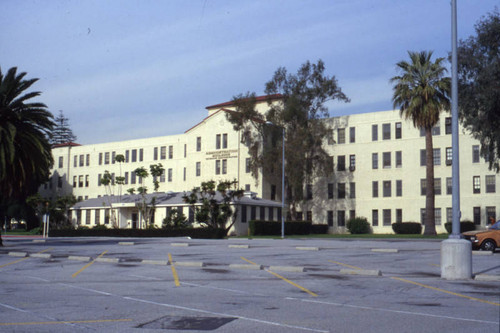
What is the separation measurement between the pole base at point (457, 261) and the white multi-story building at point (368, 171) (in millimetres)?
47775

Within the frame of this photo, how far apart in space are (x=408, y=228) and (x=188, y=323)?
5901 centimetres

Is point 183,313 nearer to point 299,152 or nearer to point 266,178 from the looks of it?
point 299,152

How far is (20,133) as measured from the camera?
32.4 m

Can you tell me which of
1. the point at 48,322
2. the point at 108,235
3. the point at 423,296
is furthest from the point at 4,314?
the point at 108,235

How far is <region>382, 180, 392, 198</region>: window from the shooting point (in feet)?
227

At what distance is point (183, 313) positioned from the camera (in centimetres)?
991

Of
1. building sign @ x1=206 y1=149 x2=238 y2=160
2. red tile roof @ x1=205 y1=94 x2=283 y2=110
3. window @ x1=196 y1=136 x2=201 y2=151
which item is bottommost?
building sign @ x1=206 y1=149 x2=238 y2=160

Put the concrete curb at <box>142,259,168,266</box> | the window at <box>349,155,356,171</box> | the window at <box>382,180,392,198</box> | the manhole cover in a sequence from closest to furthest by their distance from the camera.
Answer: the manhole cover
the concrete curb at <box>142,259,168,266</box>
the window at <box>382,180,392,198</box>
the window at <box>349,155,356,171</box>

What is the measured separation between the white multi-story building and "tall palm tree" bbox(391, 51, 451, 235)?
41.2 ft

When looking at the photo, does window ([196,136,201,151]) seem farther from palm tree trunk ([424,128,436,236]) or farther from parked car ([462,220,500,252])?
parked car ([462,220,500,252])

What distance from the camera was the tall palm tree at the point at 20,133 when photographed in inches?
1262

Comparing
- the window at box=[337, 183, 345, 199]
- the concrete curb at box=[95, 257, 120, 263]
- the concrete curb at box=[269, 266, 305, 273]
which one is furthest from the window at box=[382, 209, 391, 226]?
the concrete curb at box=[269, 266, 305, 273]

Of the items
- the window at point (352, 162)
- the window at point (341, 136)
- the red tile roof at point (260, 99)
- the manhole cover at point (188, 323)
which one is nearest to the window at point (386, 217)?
the window at point (352, 162)

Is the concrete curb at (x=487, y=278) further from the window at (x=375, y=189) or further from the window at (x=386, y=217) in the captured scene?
the window at (x=375, y=189)
